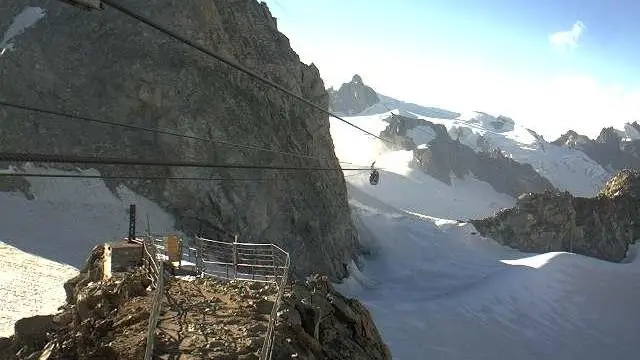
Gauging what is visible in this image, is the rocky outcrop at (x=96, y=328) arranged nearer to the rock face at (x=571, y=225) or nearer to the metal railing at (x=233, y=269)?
the metal railing at (x=233, y=269)

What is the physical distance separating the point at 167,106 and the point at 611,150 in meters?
183

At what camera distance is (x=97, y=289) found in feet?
44.0

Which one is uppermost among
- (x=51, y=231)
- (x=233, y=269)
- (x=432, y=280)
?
(x=233, y=269)

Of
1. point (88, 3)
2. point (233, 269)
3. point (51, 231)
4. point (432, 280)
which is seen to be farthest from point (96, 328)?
point (432, 280)

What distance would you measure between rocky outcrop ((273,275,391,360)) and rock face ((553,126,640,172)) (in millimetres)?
185434

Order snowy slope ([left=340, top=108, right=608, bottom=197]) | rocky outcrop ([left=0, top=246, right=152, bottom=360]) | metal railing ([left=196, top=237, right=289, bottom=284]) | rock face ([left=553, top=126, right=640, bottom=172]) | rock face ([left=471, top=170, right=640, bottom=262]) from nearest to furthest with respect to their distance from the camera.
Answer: rocky outcrop ([left=0, top=246, right=152, bottom=360])
metal railing ([left=196, top=237, right=289, bottom=284])
rock face ([left=471, top=170, right=640, bottom=262])
snowy slope ([left=340, top=108, right=608, bottom=197])
rock face ([left=553, top=126, right=640, bottom=172])

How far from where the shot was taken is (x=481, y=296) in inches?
1631

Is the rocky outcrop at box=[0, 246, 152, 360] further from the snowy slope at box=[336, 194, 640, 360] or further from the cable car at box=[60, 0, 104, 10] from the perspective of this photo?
the snowy slope at box=[336, 194, 640, 360]

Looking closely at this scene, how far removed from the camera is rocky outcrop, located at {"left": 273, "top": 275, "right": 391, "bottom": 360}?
397 inches

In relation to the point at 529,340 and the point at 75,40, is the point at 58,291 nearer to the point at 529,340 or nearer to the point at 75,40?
the point at 75,40

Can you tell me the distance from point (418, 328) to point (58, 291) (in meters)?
21.8

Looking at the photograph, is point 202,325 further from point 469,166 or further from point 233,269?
point 469,166

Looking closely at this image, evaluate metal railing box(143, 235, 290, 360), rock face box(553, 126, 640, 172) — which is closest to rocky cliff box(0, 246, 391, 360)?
metal railing box(143, 235, 290, 360)

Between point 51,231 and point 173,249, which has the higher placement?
point 173,249
